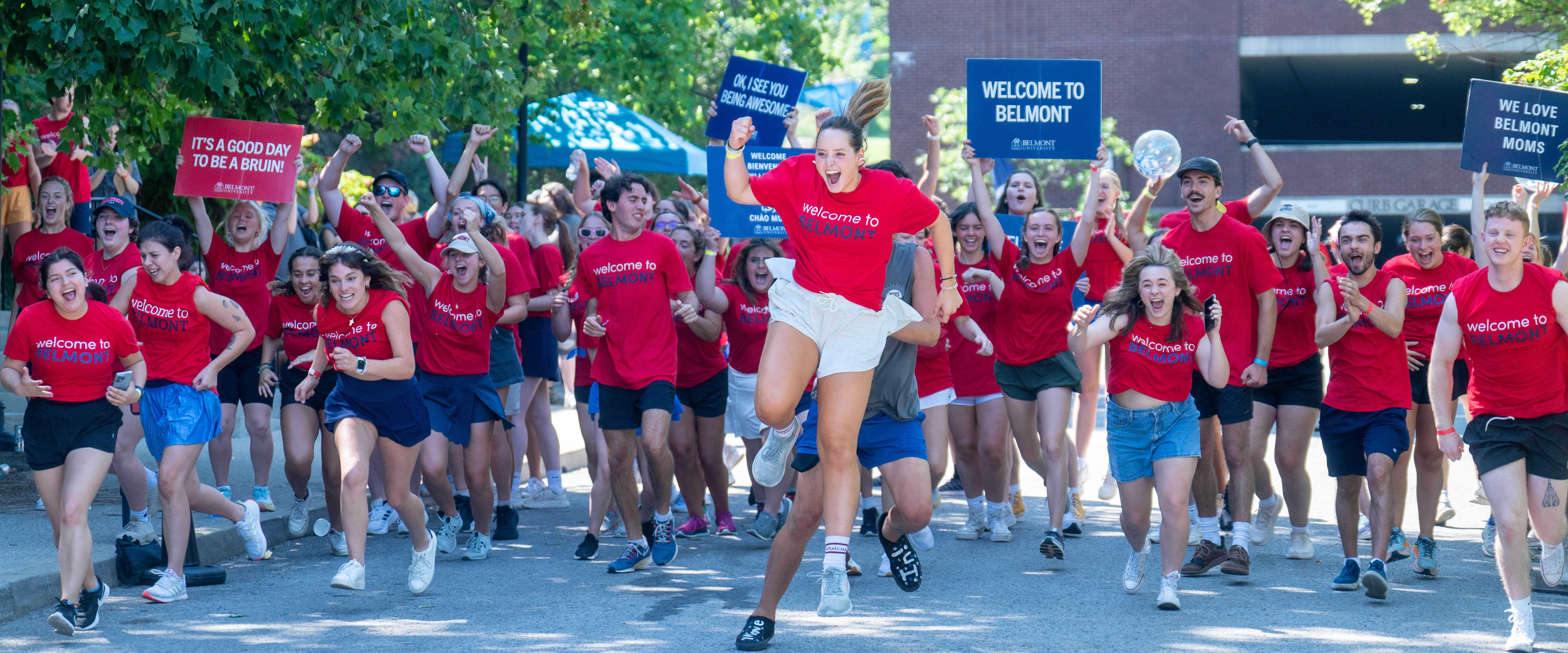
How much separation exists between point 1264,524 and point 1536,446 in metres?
2.47

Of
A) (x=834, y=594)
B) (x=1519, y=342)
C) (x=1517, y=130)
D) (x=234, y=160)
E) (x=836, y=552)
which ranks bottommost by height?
(x=834, y=594)

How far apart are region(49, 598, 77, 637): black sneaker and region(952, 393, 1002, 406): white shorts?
5.00m

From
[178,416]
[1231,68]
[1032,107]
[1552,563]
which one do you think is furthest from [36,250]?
[1231,68]

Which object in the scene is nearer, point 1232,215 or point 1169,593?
point 1169,593

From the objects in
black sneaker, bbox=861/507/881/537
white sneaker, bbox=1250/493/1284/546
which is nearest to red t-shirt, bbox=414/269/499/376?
black sneaker, bbox=861/507/881/537

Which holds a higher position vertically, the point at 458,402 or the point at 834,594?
the point at 458,402

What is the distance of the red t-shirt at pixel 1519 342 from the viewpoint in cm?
634

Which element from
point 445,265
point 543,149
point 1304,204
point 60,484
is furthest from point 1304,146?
point 60,484

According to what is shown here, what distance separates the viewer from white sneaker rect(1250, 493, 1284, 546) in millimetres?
→ 8672

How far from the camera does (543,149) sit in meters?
18.7

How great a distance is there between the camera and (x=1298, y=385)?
8195 mm

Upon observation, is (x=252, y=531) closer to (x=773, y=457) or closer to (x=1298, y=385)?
(x=773, y=457)

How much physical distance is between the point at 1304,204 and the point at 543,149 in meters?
24.0

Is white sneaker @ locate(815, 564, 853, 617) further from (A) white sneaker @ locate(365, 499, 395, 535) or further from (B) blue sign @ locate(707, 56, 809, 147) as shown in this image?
(B) blue sign @ locate(707, 56, 809, 147)
